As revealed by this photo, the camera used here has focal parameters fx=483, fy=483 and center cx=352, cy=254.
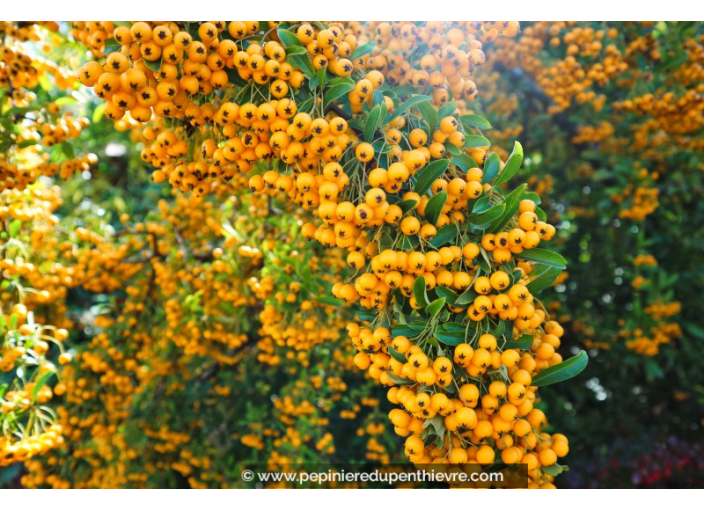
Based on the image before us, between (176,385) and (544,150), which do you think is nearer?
(176,385)

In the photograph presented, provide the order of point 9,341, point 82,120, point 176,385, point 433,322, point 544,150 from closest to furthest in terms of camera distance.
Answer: point 433,322
point 9,341
point 82,120
point 176,385
point 544,150

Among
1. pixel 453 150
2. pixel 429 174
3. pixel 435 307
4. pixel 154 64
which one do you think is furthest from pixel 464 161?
pixel 154 64

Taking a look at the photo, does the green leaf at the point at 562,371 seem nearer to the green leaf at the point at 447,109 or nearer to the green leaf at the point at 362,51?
the green leaf at the point at 447,109

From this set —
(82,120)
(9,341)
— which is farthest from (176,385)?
(82,120)

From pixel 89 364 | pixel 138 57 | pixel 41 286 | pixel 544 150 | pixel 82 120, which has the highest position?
pixel 138 57

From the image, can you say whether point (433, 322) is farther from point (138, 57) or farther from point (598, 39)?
point (598, 39)

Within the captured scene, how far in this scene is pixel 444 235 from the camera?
5.46 feet

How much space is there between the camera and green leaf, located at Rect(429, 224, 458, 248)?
165 centimetres

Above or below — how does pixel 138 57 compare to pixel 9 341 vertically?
above

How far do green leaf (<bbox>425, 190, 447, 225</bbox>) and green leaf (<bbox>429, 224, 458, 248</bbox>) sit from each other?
0.04 m

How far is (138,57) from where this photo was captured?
1583 mm

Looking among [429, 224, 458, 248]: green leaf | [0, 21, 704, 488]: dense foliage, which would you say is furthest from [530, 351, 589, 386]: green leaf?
[429, 224, 458, 248]: green leaf

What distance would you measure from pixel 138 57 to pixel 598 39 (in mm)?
3275

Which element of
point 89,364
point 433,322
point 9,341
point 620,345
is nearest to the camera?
point 433,322
